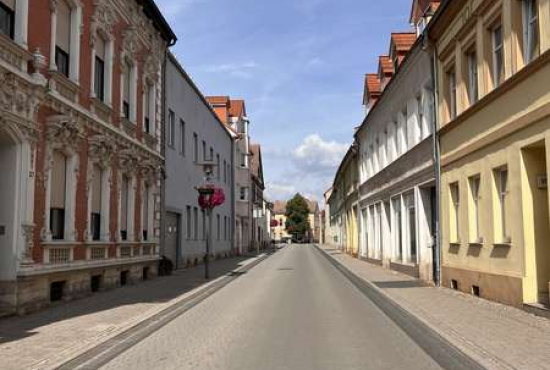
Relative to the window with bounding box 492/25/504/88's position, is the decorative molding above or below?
above

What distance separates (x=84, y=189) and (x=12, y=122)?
14.5 feet

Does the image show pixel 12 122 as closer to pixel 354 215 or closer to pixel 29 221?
pixel 29 221

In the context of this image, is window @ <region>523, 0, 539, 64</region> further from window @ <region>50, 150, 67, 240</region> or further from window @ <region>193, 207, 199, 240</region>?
window @ <region>193, 207, 199, 240</region>

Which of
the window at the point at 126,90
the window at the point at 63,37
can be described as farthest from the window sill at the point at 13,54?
the window at the point at 126,90

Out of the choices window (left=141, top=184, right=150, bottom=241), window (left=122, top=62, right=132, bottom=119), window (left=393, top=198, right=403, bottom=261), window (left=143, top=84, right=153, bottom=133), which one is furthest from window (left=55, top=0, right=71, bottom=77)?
window (left=393, top=198, right=403, bottom=261)

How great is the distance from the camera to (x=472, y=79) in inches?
616

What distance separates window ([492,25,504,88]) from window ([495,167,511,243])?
1.96 metres

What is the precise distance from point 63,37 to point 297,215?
107 meters

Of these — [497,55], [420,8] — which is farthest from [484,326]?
[420,8]

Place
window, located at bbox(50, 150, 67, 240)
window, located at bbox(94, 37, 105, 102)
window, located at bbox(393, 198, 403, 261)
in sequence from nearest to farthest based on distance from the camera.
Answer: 1. window, located at bbox(50, 150, 67, 240)
2. window, located at bbox(94, 37, 105, 102)
3. window, located at bbox(393, 198, 403, 261)

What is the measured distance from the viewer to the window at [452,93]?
17.3 m

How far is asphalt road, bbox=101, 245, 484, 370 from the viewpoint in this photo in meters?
7.66

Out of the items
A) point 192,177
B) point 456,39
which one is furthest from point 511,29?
point 192,177

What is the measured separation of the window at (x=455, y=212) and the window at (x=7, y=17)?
11511 mm
